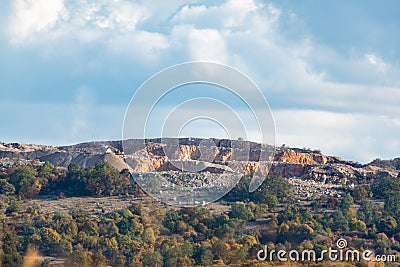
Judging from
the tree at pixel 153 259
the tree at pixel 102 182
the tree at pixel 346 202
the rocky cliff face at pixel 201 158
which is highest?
the rocky cliff face at pixel 201 158

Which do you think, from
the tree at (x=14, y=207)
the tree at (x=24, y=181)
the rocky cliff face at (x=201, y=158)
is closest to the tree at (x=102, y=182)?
the tree at (x=24, y=181)

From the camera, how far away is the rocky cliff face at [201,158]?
77438 millimetres

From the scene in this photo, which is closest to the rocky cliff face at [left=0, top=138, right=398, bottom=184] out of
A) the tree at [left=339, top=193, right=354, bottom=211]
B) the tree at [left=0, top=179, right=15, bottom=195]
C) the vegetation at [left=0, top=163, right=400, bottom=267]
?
the vegetation at [left=0, top=163, right=400, bottom=267]

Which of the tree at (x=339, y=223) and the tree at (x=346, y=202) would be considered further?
the tree at (x=346, y=202)

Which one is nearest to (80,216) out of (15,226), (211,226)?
(15,226)

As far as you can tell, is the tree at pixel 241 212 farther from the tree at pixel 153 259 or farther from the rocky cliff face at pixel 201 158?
the rocky cliff face at pixel 201 158

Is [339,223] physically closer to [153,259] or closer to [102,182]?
[153,259]

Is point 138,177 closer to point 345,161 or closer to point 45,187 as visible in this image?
point 45,187

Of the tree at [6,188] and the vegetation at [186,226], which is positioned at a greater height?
the tree at [6,188]

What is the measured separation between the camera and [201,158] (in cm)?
9162

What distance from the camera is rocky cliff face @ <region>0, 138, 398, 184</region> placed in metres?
77.4

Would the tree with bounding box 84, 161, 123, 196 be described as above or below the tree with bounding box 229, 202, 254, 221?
above

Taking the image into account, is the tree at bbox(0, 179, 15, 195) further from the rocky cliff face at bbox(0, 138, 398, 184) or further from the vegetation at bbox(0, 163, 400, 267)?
the rocky cliff face at bbox(0, 138, 398, 184)

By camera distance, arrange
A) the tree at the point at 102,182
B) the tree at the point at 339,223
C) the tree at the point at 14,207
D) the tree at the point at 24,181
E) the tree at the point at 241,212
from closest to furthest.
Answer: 1. the tree at the point at 339,223
2. the tree at the point at 241,212
3. the tree at the point at 14,207
4. the tree at the point at 24,181
5. the tree at the point at 102,182
